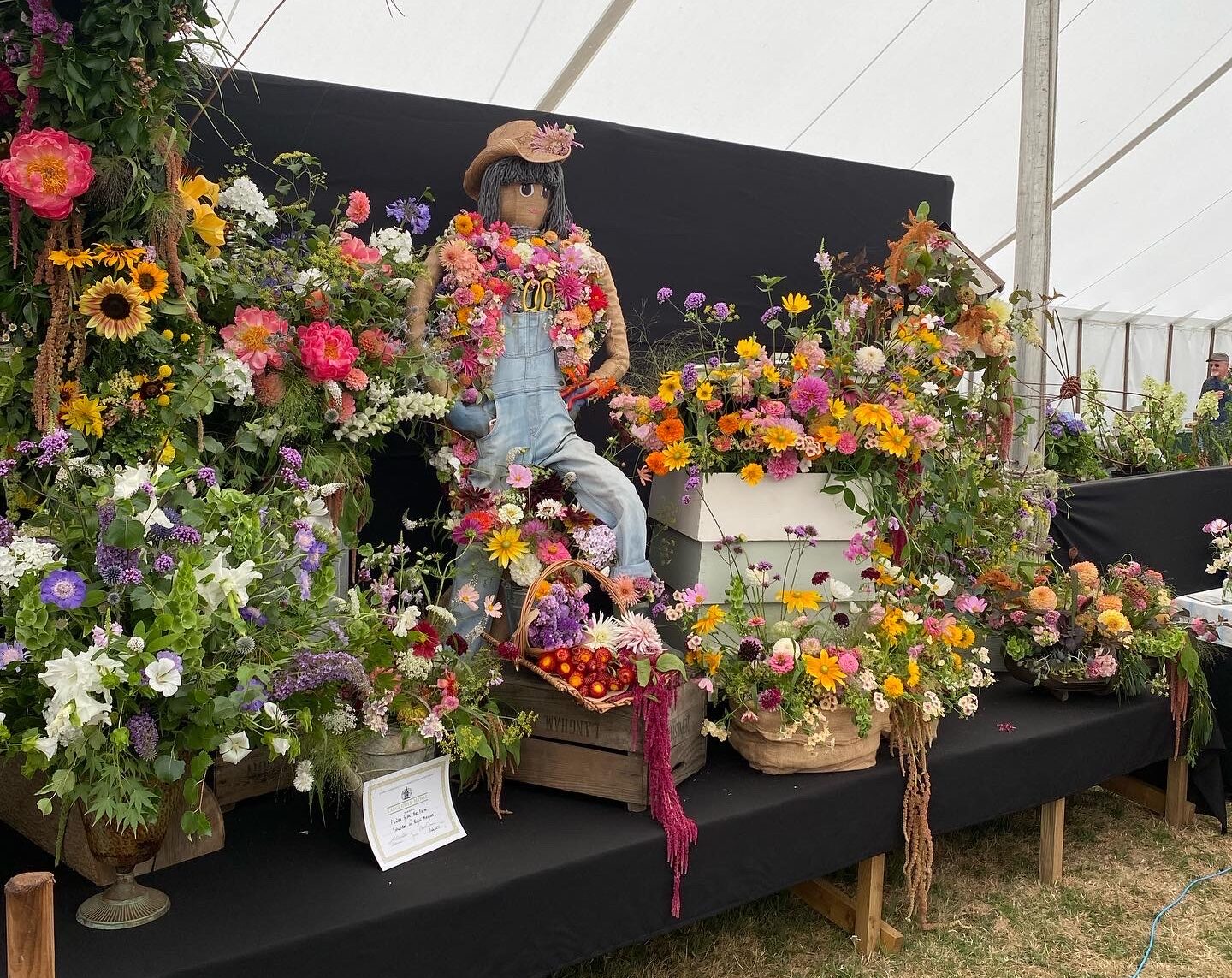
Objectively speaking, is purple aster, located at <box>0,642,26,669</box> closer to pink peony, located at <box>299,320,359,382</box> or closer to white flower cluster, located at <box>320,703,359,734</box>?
white flower cluster, located at <box>320,703,359,734</box>

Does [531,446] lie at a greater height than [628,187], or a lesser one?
lesser

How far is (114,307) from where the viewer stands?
1.62 metres

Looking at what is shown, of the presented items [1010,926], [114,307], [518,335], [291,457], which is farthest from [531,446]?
[1010,926]

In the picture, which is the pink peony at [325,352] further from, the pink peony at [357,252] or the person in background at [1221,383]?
the person in background at [1221,383]

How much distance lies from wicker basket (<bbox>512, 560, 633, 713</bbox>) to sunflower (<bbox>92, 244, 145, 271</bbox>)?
2.94ft

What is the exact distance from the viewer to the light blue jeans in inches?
91.0

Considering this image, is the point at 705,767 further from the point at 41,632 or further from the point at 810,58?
the point at 810,58

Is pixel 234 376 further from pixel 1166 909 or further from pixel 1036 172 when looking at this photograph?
pixel 1036 172

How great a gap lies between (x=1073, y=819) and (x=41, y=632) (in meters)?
2.88

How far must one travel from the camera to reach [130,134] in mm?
1593

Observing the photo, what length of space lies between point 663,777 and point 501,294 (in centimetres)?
116

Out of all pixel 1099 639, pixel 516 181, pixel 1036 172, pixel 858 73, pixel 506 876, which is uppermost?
pixel 858 73

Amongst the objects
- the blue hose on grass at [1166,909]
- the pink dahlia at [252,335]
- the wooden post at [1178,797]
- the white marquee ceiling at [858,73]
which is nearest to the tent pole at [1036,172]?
the white marquee ceiling at [858,73]

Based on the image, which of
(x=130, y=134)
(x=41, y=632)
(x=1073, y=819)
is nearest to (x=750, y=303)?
(x=1073, y=819)
